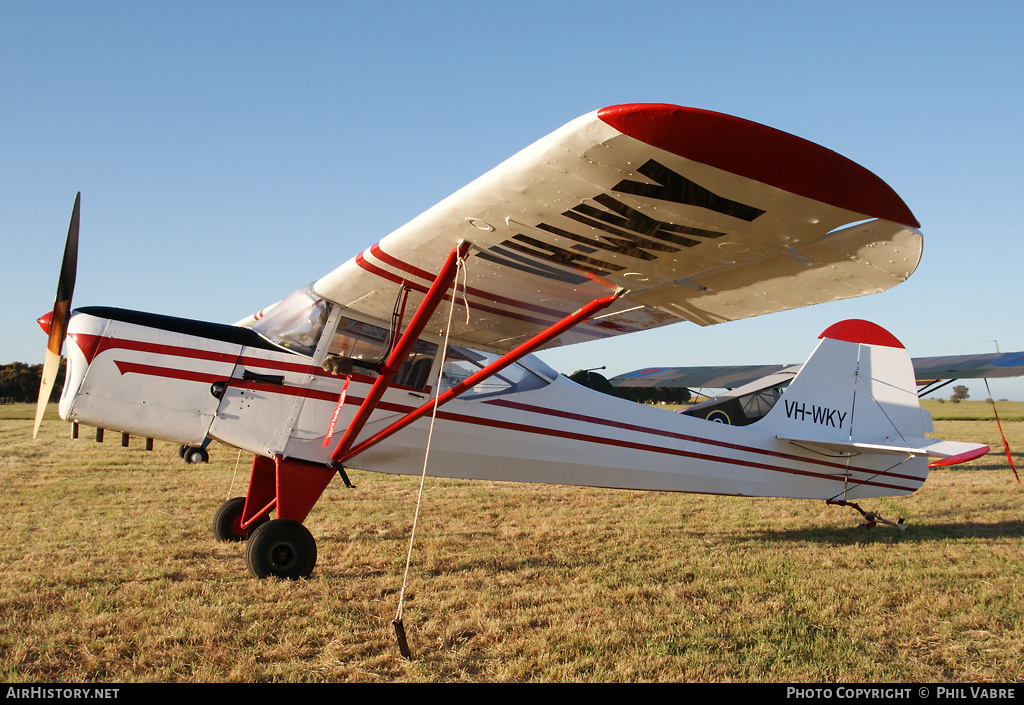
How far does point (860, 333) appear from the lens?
23.1 feet

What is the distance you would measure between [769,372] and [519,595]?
17.5 m

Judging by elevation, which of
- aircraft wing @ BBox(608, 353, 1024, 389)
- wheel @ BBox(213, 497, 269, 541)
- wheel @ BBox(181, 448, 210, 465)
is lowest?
wheel @ BBox(181, 448, 210, 465)

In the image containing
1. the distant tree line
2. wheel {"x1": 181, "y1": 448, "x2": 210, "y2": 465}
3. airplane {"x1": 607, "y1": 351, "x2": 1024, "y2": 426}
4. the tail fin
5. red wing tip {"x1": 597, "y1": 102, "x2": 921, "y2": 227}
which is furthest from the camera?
the distant tree line

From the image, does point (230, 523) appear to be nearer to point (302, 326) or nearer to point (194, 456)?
point (302, 326)

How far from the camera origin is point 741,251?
3.35 m

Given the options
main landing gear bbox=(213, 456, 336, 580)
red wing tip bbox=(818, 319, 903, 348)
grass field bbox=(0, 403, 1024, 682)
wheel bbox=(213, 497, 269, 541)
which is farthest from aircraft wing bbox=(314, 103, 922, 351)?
red wing tip bbox=(818, 319, 903, 348)

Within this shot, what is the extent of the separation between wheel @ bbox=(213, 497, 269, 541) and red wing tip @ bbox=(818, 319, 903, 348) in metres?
6.19

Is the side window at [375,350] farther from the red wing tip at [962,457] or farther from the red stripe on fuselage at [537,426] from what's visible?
the red wing tip at [962,457]

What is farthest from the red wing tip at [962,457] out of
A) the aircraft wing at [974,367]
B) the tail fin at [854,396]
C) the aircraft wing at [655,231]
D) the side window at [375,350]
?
the aircraft wing at [974,367]

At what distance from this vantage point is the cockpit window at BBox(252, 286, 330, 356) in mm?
4691

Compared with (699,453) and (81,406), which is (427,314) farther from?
(699,453)

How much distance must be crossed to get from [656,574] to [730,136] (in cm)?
330

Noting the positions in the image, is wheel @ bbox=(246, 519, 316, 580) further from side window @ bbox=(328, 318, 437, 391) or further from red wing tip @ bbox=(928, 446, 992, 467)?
red wing tip @ bbox=(928, 446, 992, 467)
